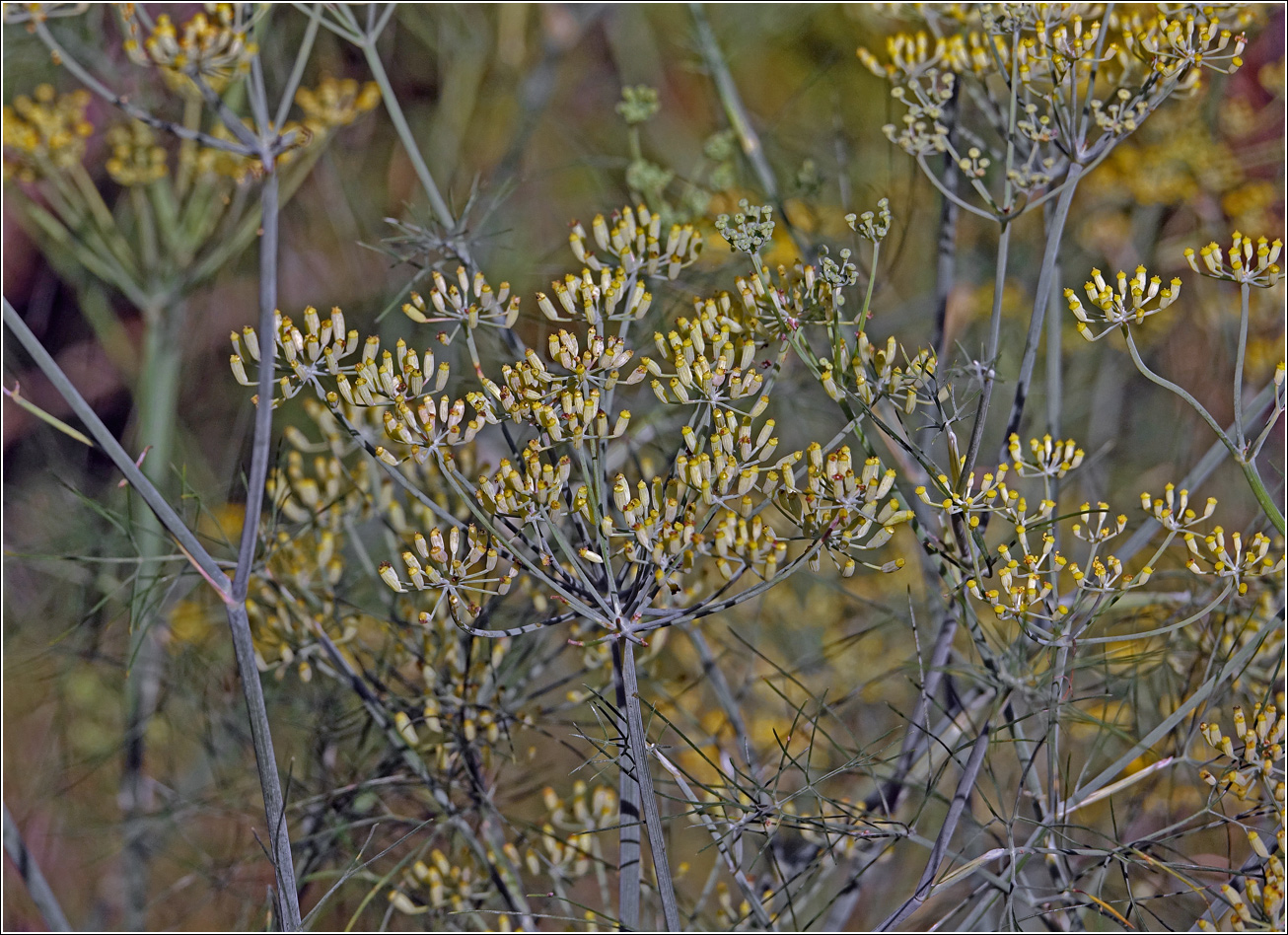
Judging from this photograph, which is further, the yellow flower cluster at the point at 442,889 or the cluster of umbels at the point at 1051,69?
the yellow flower cluster at the point at 442,889

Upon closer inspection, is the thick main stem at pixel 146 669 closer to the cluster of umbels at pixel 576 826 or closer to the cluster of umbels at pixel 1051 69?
the cluster of umbels at pixel 576 826

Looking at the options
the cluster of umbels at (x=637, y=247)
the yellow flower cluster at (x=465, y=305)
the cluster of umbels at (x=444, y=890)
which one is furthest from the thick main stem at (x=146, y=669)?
the cluster of umbels at (x=637, y=247)

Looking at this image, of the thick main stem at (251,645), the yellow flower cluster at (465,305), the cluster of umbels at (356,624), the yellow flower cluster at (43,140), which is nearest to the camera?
the thick main stem at (251,645)

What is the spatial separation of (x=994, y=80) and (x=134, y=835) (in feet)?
6.63

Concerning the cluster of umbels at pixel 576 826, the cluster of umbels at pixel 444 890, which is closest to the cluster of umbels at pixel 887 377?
the cluster of umbels at pixel 576 826

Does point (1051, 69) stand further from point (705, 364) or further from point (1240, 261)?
point (705, 364)

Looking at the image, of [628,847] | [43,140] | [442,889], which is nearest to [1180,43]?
[628,847]

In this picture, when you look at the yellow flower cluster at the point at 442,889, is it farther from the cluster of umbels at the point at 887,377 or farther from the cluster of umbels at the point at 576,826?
the cluster of umbels at the point at 887,377

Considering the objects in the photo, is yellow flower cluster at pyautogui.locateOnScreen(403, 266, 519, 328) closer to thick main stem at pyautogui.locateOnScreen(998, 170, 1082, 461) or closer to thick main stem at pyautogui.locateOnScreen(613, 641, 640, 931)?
thick main stem at pyautogui.locateOnScreen(613, 641, 640, 931)

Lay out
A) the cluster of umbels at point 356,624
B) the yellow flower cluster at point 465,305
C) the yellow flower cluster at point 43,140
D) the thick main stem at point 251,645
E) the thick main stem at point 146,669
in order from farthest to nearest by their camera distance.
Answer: the thick main stem at point 146,669 → the yellow flower cluster at point 43,140 → the cluster of umbels at point 356,624 → the yellow flower cluster at point 465,305 → the thick main stem at point 251,645

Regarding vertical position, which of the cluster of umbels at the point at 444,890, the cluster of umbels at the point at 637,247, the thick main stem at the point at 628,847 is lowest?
the cluster of umbels at the point at 444,890

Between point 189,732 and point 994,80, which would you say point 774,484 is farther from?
point 189,732

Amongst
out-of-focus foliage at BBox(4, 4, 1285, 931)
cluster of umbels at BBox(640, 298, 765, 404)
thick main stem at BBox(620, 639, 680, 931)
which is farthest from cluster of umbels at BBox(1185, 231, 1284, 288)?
thick main stem at BBox(620, 639, 680, 931)

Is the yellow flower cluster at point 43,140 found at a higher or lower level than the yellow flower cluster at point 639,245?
higher
